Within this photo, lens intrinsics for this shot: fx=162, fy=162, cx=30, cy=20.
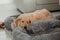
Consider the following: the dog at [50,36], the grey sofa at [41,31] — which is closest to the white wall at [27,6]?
the grey sofa at [41,31]

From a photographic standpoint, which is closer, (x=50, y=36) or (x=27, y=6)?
(x=50, y=36)

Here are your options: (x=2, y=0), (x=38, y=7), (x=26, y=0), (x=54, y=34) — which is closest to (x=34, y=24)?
(x=54, y=34)

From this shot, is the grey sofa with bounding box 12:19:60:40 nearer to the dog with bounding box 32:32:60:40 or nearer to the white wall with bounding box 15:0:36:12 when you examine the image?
the dog with bounding box 32:32:60:40

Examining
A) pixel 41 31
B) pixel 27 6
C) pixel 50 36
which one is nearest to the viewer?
pixel 50 36

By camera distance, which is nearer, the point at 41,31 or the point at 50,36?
the point at 50,36

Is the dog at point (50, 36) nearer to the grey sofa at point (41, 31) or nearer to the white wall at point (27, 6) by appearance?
the grey sofa at point (41, 31)

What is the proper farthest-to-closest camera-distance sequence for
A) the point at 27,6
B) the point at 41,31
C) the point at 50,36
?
1. the point at 27,6
2. the point at 41,31
3. the point at 50,36

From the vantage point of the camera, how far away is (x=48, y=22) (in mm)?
1890

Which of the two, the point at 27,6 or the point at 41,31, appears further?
the point at 27,6

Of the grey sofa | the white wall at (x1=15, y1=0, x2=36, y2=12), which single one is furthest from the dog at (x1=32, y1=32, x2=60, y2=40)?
the white wall at (x1=15, y1=0, x2=36, y2=12)

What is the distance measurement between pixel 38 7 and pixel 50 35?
6.31 ft

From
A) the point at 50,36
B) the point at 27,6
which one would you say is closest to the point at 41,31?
the point at 50,36

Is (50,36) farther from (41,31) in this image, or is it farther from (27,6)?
(27,6)

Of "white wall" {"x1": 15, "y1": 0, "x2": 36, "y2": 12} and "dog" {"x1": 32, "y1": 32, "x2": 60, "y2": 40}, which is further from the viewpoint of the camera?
"white wall" {"x1": 15, "y1": 0, "x2": 36, "y2": 12}
